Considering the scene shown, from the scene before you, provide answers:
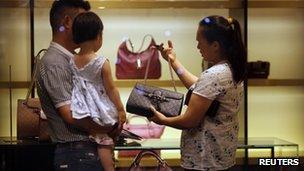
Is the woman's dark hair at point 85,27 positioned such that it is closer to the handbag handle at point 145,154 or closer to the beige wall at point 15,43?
the handbag handle at point 145,154

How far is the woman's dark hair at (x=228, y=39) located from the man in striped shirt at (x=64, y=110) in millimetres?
572

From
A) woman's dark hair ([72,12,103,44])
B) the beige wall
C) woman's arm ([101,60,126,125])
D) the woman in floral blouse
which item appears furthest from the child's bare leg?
the beige wall

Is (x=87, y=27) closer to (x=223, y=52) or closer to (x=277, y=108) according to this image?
(x=223, y=52)

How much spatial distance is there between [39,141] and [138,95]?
609 mm

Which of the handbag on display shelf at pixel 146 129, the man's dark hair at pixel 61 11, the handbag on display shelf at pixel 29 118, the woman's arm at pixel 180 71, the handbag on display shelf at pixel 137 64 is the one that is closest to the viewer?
the man's dark hair at pixel 61 11

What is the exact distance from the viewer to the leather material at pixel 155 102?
2.49 meters

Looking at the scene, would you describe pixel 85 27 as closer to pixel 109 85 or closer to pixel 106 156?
pixel 109 85

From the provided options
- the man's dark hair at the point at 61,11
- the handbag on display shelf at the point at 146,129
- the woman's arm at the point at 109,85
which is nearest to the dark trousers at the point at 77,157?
the woman's arm at the point at 109,85

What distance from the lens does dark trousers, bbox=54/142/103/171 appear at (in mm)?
2186

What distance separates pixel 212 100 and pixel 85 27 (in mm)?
608

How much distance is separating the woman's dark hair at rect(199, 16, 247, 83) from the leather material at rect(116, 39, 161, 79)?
5.24 ft

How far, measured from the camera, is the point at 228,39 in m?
2.39

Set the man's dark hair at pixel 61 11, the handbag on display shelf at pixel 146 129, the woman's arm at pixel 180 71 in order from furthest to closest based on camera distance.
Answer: the handbag on display shelf at pixel 146 129 → the woman's arm at pixel 180 71 → the man's dark hair at pixel 61 11

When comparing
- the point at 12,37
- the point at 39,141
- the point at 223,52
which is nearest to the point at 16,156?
the point at 39,141
